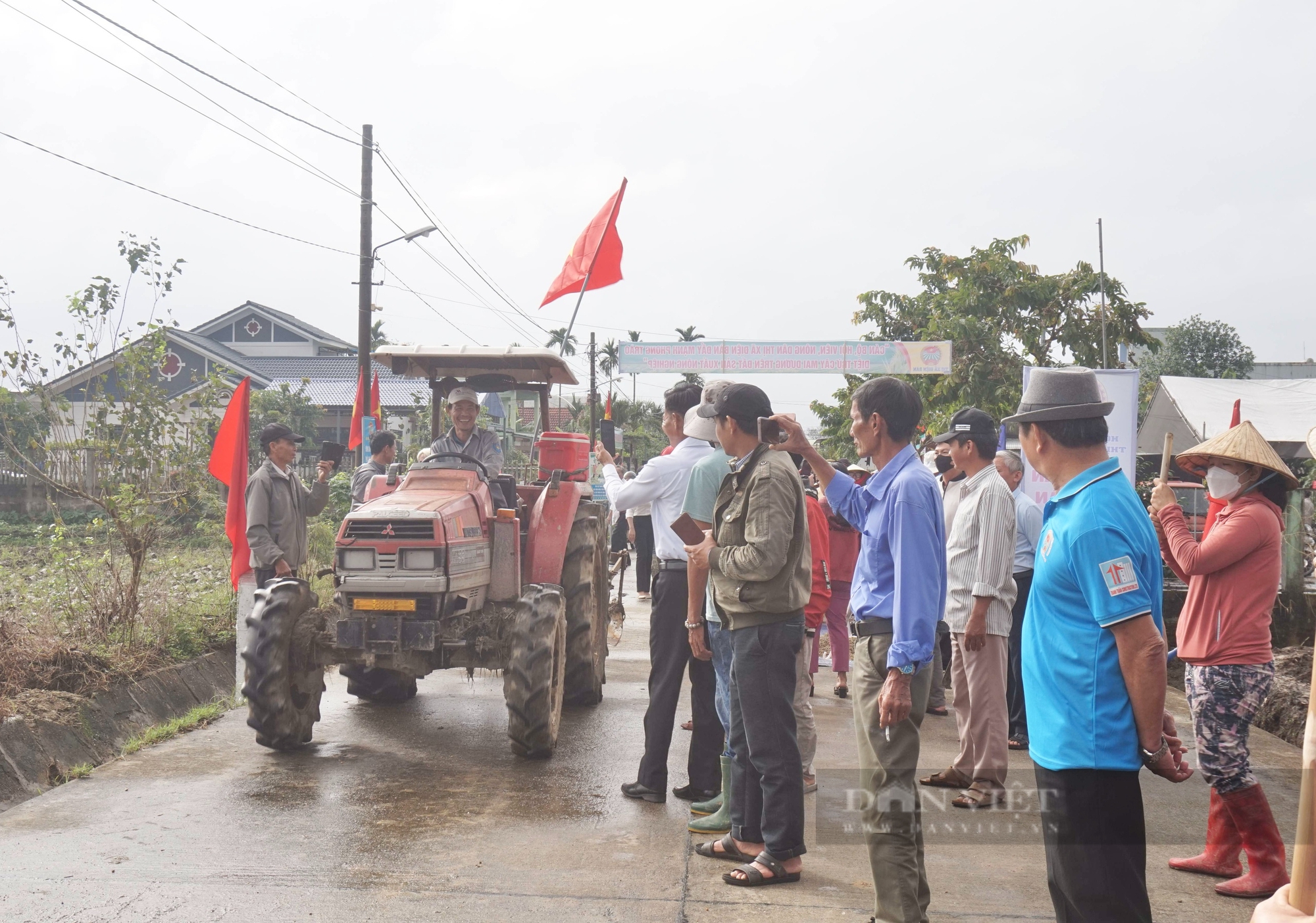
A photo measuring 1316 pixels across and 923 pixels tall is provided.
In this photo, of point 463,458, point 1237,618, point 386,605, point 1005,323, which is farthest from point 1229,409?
point 386,605

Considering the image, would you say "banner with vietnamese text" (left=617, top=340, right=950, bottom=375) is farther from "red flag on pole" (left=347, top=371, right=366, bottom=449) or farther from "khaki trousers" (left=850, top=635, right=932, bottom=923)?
"khaki trousers" (left=850, top=635, right=932, bottom=923)

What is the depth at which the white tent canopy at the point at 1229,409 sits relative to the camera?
17156 mm

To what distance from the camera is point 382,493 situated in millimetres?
7234

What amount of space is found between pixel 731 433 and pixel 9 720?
450cm

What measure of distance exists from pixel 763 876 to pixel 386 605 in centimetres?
283

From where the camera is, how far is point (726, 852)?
14.9 ft

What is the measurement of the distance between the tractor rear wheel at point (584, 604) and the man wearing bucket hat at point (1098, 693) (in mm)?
4680

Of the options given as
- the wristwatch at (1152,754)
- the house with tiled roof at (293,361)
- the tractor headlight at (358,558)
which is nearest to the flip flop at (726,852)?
the wristwatch at (1152,754)

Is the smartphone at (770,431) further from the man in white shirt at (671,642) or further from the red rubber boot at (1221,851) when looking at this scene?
the red rubber boot at (1221,851)

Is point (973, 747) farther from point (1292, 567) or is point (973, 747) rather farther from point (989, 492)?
point (1292, 567)

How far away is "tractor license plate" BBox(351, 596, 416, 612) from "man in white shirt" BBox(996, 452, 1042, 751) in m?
3.50

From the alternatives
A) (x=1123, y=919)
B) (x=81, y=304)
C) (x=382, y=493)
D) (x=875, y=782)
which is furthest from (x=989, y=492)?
(x=81, y=304)

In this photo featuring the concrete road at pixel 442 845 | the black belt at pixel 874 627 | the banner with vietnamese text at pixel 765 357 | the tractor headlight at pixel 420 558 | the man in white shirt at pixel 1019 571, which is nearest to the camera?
the black belt at pixel 874 627

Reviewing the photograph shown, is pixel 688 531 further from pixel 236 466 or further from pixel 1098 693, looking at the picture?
pixel 236 466
